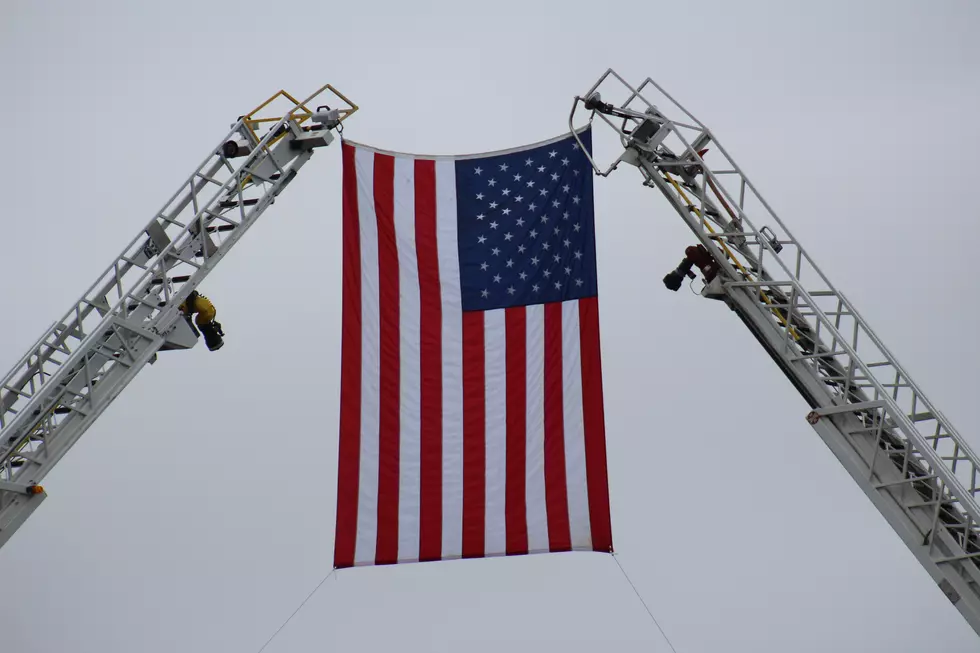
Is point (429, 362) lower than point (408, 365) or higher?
higher

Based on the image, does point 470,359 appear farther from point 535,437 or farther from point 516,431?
point 535,437

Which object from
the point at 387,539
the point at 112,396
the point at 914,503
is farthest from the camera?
the point at 387,539

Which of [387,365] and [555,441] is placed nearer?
[555,441]

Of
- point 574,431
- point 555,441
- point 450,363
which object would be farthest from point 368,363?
point 574,431

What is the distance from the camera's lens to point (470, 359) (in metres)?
18.2

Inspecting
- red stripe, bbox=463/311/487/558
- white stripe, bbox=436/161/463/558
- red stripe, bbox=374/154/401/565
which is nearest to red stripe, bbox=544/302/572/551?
red stripe, bbox=463/311/487/558

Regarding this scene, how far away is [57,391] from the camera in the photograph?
15680mm

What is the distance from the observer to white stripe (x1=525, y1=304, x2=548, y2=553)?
58.4 ft

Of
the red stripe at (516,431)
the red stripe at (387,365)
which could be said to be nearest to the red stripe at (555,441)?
the red stripe at (516,431)

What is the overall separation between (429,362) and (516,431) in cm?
164

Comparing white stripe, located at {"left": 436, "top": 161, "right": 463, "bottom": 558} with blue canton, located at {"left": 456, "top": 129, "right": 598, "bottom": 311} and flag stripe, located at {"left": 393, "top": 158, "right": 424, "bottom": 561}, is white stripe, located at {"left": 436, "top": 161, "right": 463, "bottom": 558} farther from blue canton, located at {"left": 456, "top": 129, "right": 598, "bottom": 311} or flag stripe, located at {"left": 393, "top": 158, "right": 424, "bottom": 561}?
flag stripe, located at {"left": 393, "top": 158, "right": 424, "bottom": 561}

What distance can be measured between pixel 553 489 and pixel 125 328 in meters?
6.39

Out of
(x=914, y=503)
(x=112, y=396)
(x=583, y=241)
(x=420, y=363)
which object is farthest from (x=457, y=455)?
(x=914, y=503)

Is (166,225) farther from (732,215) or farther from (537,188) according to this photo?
(732,215)
